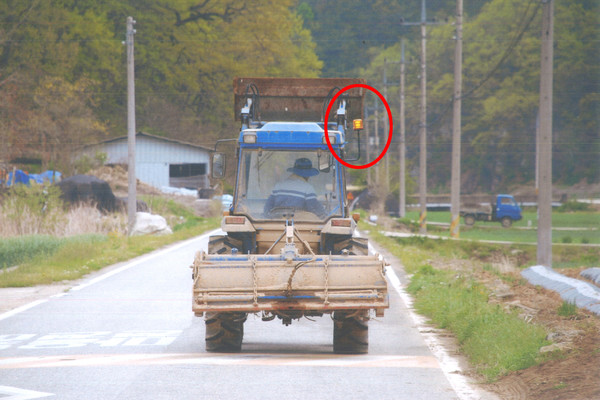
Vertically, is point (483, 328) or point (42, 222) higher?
point (42, 222)

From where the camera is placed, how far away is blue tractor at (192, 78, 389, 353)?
376 inches

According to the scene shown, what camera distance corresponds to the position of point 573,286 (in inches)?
600

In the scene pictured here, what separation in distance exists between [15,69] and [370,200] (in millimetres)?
29924

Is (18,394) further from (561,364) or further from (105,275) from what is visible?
(105,275)

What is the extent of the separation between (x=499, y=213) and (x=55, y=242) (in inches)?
1800

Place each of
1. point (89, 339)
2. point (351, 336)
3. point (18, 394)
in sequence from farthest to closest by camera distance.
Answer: point (89, 339)
point (351, 336)
point (18, 394)

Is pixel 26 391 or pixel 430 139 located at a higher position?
pixel 430 139

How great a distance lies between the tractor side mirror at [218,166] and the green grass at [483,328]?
374cm

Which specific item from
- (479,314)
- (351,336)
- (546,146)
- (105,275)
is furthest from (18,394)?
(546,146)

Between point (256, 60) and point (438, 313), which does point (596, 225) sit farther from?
point (438, 313)

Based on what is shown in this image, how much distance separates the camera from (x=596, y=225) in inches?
2221

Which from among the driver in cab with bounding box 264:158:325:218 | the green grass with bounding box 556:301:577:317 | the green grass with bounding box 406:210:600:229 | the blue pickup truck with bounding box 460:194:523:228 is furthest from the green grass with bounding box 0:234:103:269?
the blue pickup truck with bounding box 460:194:523:228

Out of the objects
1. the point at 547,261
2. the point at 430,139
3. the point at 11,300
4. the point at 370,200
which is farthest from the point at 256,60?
the point at 11,300

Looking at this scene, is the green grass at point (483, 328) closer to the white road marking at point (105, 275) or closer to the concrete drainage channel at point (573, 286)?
the concrete drainage channel at point (573, 286)
